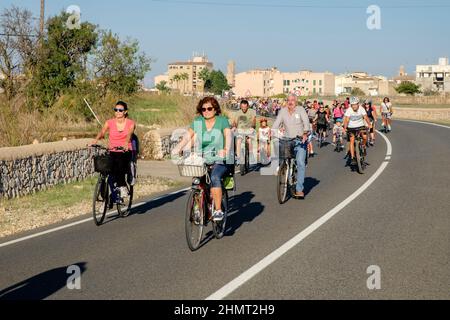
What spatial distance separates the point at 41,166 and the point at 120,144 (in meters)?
3.76

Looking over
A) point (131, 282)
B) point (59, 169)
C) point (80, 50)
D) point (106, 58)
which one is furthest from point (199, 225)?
point (80, 50)

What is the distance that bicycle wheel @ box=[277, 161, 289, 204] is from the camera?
12.1m

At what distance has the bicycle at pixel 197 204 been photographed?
813 centimetres

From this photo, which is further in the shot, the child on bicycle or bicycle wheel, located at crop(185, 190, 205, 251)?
the child on bicycle

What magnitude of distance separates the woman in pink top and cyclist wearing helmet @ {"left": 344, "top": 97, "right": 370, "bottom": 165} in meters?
8.36

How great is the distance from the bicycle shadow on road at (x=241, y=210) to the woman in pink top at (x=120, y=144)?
6.17 ft

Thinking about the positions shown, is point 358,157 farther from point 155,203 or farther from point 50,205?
point 50,205

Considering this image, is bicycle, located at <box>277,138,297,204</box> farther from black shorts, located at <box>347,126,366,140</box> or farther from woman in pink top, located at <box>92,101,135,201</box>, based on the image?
black shorts, located at <box>347,126,366,140</box>

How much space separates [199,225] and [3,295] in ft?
9.15

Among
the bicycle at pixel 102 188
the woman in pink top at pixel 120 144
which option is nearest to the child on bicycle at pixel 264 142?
the woman in pink top at pixel 120 144

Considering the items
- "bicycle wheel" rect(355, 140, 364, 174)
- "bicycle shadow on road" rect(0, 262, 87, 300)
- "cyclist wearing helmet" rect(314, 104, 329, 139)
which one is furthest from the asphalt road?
A: "cyclist wearing helmet" rect(314, 104, 329, 139)
